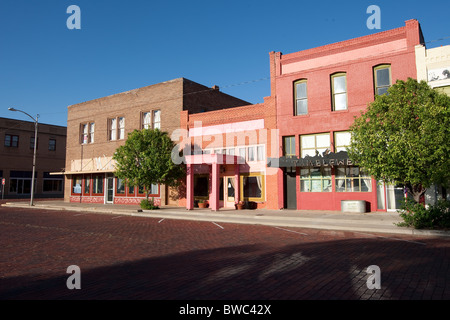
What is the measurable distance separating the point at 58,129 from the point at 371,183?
48055 millimetres

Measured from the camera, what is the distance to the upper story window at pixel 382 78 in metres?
18.4

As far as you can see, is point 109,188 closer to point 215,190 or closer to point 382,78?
point 215,190

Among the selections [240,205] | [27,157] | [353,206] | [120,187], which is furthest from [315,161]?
[27,157]

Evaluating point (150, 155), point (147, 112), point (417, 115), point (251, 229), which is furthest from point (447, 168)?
point (147, 112)

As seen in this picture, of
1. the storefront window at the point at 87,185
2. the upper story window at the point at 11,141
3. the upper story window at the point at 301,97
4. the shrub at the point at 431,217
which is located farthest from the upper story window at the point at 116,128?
the upper story window at the point at 11,141

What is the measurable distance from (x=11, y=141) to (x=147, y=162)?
3446 centimetres

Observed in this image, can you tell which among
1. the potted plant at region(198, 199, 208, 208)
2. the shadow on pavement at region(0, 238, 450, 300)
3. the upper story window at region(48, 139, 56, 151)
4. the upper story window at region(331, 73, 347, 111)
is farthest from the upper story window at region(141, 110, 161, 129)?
the upper story window at region(48, 139, 56, 151)

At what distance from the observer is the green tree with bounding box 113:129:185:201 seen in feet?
72.0

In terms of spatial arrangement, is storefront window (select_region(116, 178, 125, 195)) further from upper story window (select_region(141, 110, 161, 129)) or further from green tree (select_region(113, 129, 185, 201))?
upper story window (select_region(141, 110, 161, 129))

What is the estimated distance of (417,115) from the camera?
12.7 metres

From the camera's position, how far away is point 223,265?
6906 millimetres

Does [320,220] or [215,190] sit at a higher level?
[215,190]

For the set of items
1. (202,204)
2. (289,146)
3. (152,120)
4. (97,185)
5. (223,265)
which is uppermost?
(152,120)

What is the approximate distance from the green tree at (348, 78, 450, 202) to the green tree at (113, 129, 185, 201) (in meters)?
12.9
